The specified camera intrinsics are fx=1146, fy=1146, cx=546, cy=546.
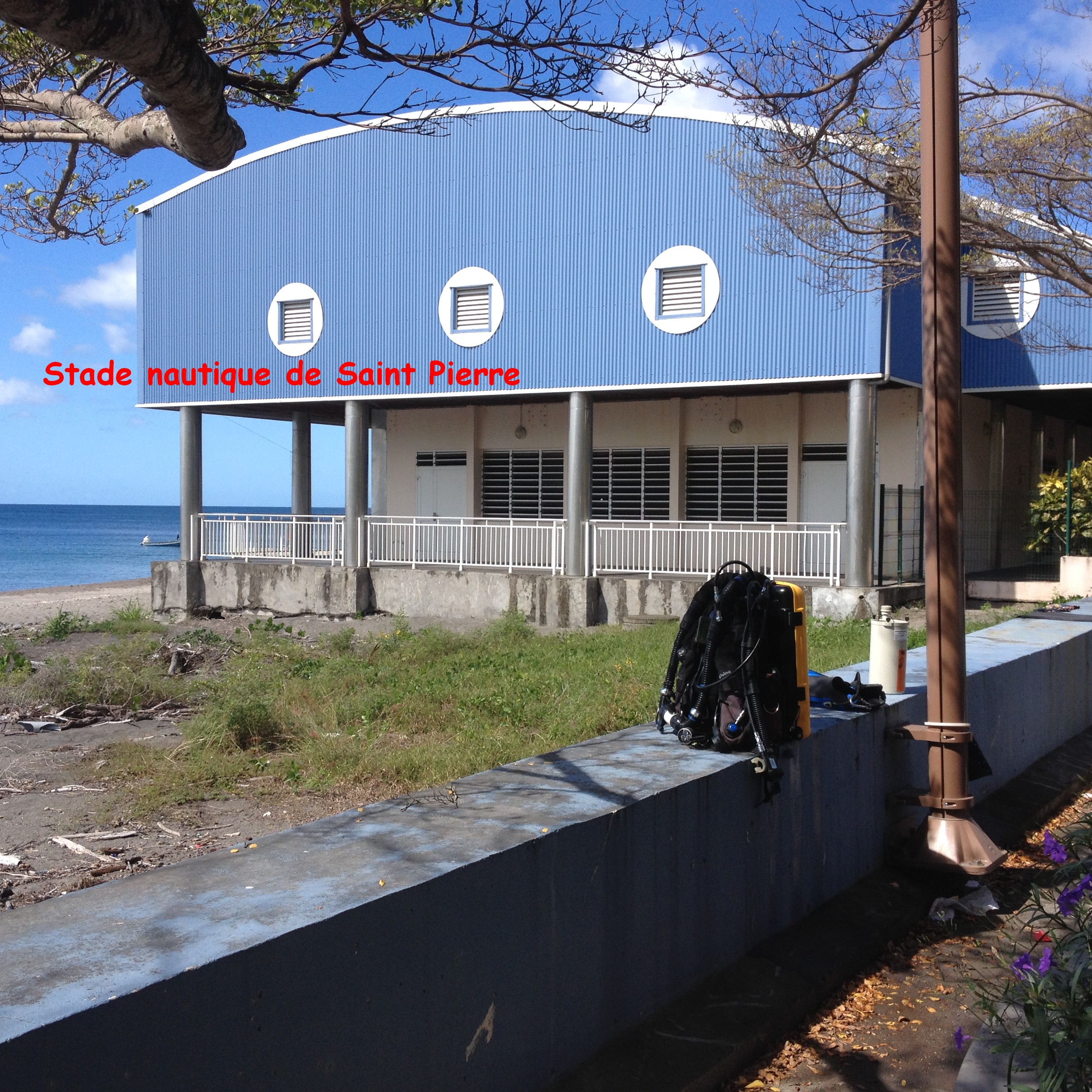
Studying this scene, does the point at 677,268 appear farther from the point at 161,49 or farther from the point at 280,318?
the point at 161,49

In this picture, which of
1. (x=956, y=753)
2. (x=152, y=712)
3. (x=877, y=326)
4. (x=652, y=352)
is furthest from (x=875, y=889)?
(x=652, y=352)

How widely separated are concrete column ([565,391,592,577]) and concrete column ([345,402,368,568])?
162 inches

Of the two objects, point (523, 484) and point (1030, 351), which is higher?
point (1030, 351)

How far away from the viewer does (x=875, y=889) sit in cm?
553

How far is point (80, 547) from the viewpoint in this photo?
8750cm

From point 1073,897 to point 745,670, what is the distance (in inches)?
63.1

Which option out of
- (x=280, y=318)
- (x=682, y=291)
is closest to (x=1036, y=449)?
(x=682, y=291)

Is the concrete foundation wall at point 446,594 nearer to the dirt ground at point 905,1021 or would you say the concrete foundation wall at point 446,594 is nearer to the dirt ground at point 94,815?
the dirt ground at point 94,815

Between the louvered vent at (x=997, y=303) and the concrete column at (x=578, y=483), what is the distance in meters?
6.57

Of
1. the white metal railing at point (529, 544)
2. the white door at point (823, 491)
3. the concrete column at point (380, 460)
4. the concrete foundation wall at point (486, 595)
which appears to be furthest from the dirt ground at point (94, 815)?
the concrete column at point (380, 460)

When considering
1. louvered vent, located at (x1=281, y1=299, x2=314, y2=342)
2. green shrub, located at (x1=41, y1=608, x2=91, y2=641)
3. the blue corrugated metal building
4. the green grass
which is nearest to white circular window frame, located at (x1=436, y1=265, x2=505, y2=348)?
the blue corrugated metal building

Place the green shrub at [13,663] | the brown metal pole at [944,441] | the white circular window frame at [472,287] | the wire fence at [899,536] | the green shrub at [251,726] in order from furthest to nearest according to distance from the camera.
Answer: the white circular window frame at [472,287] < the wire fence at [899,536] < the green shrub at [13,663] < the green shrub at [251,726] < the brown metal pole at [944,441]

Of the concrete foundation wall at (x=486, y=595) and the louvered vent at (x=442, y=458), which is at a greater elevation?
the louvered vent at (x=442, y=458)

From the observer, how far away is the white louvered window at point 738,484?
790 inches
